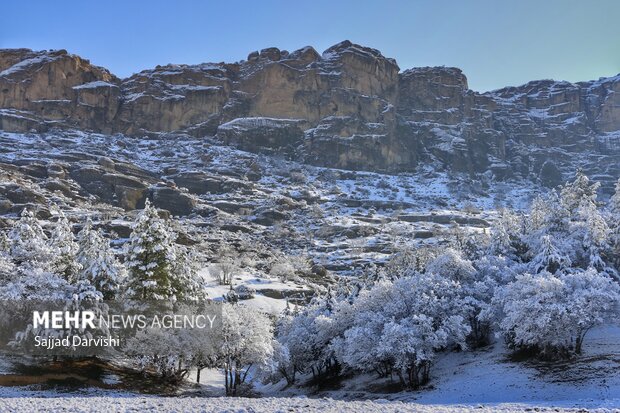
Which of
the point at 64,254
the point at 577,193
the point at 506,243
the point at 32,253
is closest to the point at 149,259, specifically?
the point at 64,254

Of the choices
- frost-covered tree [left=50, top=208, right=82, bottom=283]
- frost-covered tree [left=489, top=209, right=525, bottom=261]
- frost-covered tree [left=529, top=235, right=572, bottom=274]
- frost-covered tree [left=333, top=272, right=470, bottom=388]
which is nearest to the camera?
frost-covered tree [left=333, top=272, right=470, bottom=388]

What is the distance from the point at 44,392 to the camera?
31.2 metres

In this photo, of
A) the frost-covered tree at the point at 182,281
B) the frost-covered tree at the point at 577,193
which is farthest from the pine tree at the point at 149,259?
the frost-covered tree at the point at 577,193

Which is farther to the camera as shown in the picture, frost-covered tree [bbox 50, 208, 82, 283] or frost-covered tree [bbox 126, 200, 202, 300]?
frost-covered tree [bbox 50, 208, 82, 283]

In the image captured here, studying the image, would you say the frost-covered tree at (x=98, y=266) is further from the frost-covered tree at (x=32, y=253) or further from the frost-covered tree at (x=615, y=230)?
the frost-covered tree at (x=615, y=230)

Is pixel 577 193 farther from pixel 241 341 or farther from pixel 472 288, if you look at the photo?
pixel 241 341

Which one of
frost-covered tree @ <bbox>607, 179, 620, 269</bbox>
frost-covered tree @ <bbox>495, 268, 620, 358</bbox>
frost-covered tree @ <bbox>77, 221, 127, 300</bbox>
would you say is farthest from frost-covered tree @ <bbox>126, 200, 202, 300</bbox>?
frost-covered tree @ <bbox>607, 179, 620, 269</bbox>

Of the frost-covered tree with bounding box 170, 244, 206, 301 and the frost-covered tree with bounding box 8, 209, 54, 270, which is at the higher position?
the frost-covered tree with bounding box 8, 209, 54, 270

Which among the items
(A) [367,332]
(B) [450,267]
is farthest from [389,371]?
(B) [450,267]

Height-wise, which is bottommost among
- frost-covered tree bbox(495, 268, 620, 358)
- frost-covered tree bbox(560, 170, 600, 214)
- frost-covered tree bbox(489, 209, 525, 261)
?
frost-covered tree bbox(495, 268, 620, 358)

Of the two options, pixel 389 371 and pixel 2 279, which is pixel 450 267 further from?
pixel 2 279

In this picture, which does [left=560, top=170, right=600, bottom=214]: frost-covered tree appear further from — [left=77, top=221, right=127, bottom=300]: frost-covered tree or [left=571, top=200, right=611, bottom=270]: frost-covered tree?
A: [left=77, top=221, right=127, bottom=300]: frost-covered tree

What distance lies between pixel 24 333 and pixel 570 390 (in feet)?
123

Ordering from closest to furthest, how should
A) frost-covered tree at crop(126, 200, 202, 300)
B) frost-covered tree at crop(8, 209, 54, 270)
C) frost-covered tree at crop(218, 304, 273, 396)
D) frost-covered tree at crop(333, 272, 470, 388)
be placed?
frost-covered tree at crop(333, 272, 470, 388) → frost-covered tree at crop(218, 304, 273, 396) → frost-covered tree at crop(126, 200, 202, 300) → frost-covered tree at crop(8, 209, 54, 270)
